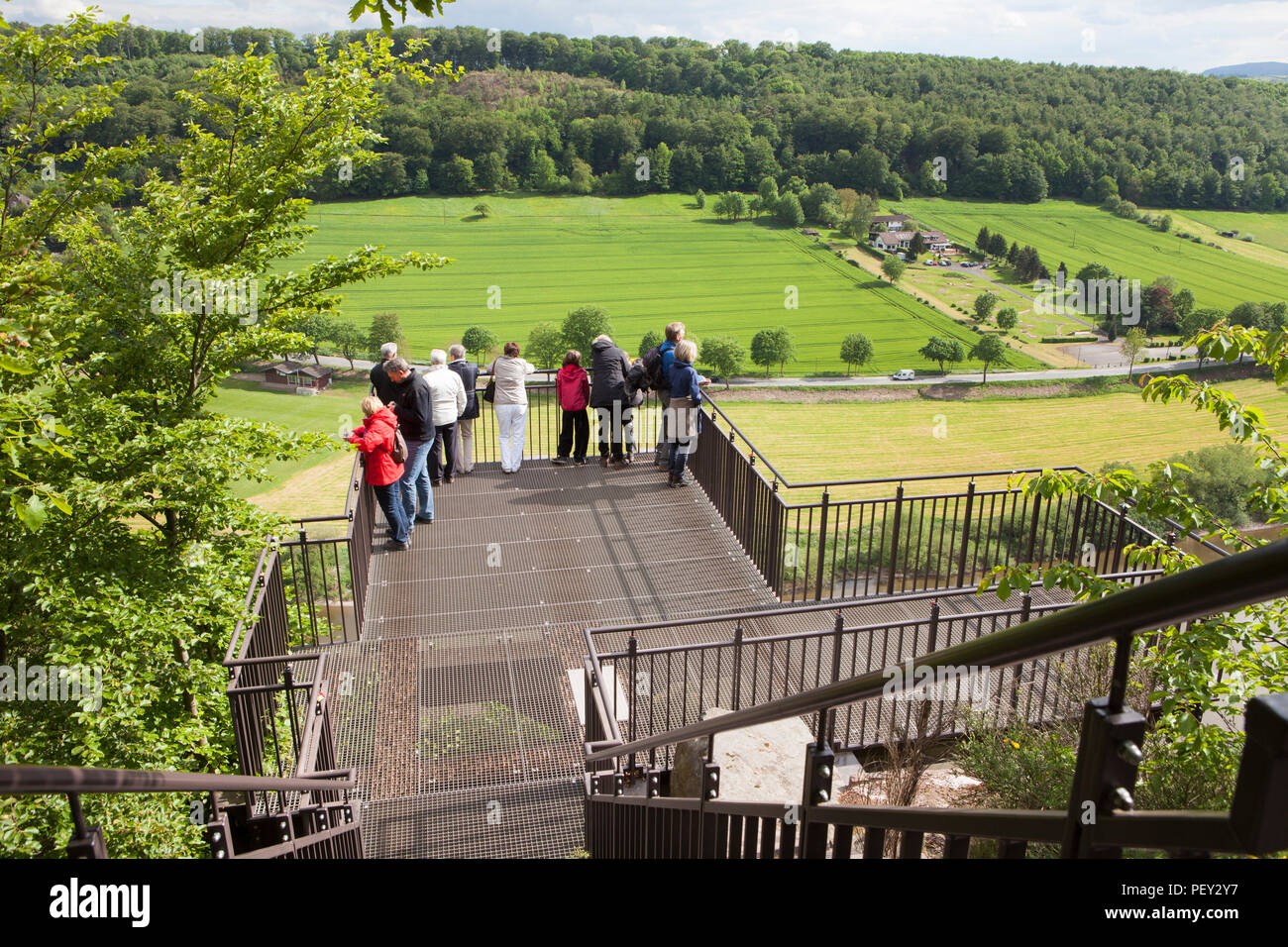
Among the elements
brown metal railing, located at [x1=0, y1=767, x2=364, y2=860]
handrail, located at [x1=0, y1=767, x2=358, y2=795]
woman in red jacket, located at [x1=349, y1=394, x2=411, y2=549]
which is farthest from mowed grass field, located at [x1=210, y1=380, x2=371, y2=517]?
handrail, located at [x1=0, y1=767, x2=358, y2=795]

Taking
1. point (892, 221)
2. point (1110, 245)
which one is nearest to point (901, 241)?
point (892, 221)

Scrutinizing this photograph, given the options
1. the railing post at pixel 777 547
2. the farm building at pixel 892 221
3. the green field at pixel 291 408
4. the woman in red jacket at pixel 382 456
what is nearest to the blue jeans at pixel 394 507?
the woman in red jacket at pixel 382 456

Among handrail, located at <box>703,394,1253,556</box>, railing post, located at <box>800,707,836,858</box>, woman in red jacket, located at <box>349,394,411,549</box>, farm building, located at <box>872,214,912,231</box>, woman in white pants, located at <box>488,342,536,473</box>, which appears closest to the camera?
railing post, located at <box>800,707,836,858</box>

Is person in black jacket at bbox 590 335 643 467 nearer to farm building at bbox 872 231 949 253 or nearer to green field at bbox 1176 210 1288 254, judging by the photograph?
farm building at bbox 872 231 949 253

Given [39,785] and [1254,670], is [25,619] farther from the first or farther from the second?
[1254,670]

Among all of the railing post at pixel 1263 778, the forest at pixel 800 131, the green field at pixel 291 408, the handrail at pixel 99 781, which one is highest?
the forest at pixel 800 131

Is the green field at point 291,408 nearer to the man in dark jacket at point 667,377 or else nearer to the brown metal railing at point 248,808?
the man in dark jacket at point 667,377

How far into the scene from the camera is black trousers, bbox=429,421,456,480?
11.0 meters

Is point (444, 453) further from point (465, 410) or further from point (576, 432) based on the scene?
point (576, 432)

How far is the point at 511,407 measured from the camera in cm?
1128

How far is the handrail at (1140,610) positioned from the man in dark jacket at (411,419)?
26.8 feet

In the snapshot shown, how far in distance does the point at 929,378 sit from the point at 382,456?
109147 mm

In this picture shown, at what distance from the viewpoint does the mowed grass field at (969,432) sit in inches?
3693
